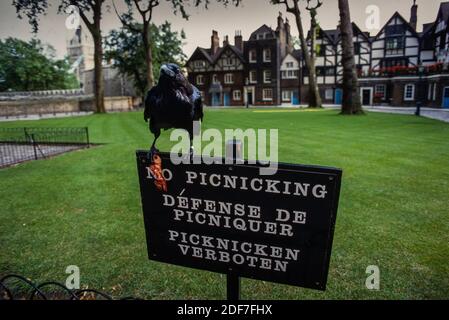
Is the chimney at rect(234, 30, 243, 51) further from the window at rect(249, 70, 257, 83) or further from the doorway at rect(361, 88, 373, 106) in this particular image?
the doorway at rect(361, 88, 373, 106)

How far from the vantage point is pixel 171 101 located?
9.50 feet

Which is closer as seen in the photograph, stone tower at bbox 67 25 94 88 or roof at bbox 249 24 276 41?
roof at bbox 249 24 276 41

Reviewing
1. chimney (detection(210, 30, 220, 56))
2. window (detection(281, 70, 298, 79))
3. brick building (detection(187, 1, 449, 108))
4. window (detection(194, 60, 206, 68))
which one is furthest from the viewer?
chimney (detection(210, 30, 220, 56))

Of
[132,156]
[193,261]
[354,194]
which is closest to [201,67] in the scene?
[132,156]

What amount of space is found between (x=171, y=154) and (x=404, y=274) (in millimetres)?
3614

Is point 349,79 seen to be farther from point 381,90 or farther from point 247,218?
point 381,90

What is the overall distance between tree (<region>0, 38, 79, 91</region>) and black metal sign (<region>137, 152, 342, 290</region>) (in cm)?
7672

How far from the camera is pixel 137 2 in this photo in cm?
3472

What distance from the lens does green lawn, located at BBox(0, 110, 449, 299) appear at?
4.13 meters

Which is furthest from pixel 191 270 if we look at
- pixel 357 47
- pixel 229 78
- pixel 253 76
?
pixel 229 78

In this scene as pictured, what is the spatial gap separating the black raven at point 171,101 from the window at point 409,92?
48.7m

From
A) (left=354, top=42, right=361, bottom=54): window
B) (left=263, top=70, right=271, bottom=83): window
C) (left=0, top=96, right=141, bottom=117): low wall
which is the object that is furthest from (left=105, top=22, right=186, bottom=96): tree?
(left=354, top=42, right=361, bottom=54): window
